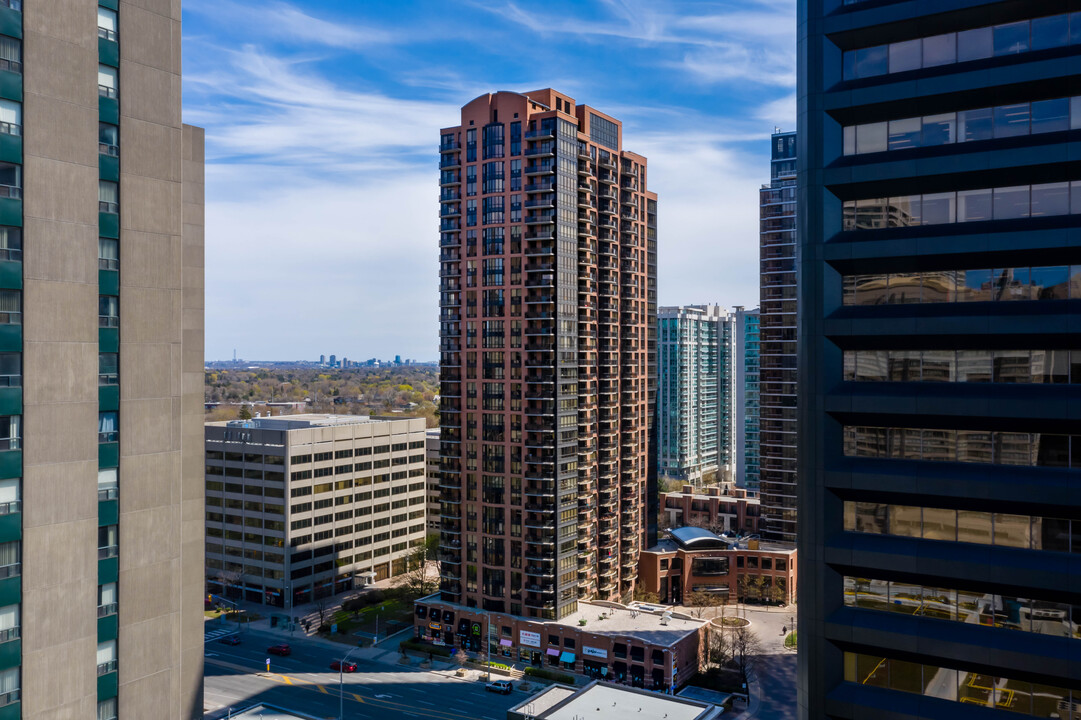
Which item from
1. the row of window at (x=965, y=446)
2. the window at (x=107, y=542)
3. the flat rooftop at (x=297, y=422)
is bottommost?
the flat rooftop at (x=297, y=422)

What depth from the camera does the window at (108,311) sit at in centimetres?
3166

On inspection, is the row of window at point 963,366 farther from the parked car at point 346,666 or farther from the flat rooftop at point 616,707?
the parked car at point 346,666

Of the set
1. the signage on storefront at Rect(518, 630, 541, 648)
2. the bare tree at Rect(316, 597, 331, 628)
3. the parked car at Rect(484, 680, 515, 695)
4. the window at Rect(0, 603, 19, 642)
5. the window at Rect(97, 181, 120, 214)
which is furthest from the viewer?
the bare tree at Rect(316, 597, 331, 628)

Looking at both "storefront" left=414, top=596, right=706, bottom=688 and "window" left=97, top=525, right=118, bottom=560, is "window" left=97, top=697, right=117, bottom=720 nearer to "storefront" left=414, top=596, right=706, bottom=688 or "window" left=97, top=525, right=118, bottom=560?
"window" left=97, top=525, right=118, bottom=560

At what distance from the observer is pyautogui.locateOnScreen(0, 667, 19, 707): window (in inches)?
1113

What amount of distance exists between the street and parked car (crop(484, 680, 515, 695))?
2.00 feet

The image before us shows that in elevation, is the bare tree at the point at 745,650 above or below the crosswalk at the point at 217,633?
above

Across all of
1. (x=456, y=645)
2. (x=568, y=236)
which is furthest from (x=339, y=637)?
(x=568, y=236)

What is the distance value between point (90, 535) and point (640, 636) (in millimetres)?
71200

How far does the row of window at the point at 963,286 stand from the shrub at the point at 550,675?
70400 mm

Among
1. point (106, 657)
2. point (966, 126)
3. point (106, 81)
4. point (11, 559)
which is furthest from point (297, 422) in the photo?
point (966, 126)

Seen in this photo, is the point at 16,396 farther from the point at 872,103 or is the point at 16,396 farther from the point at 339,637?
the point at 339,637

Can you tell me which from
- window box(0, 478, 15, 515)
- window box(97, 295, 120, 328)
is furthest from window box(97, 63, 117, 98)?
window box(0, 478, 15, 515)

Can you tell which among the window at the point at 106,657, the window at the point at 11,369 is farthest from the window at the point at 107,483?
the window at the point at 106,657
